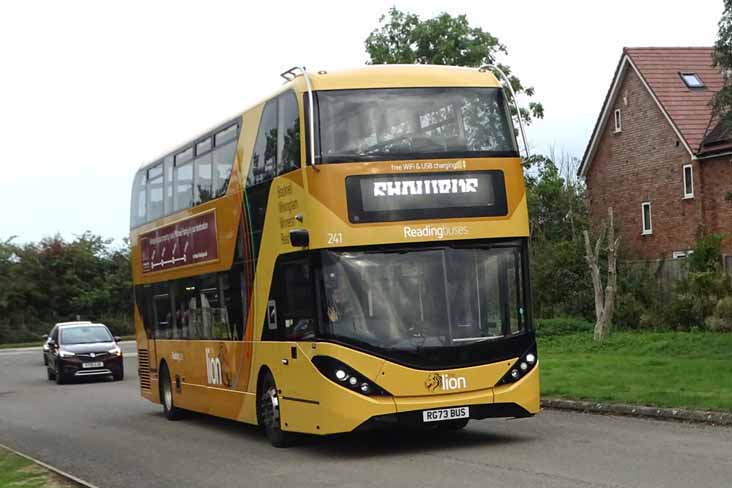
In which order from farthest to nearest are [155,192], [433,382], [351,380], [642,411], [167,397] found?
[167,397] < [155,192] < [642,411] < [433,382] < [351,380]

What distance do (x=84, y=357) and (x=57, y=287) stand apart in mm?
39099

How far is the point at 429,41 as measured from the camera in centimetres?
4450

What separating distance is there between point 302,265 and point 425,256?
A: 1405mm

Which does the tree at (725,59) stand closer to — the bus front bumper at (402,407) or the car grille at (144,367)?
the bus front bumper at (402,407)

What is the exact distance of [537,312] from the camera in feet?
126

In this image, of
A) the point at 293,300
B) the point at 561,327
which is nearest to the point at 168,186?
the point at 293,300

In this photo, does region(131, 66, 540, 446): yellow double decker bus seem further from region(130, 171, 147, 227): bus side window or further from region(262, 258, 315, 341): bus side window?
region(130, 171, 147, 227): bus side window

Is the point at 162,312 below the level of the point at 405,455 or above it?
above

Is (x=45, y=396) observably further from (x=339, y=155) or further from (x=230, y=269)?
(x=339, y=155)

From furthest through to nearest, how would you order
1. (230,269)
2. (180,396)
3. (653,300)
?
(653,300)
(180,396)
(230,269)

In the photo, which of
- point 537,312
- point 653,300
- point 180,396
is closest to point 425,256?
point 180,396

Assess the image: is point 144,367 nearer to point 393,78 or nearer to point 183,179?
point 183,179

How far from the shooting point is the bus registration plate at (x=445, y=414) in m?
13.5

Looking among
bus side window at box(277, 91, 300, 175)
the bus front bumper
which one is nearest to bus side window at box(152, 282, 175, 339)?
bus side window at box(277, 91, 300, 175)
